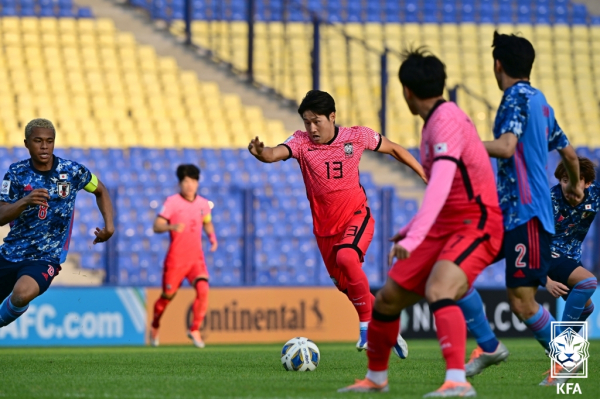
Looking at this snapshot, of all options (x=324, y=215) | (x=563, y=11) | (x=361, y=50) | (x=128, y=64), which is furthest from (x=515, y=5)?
(x=324, y=215)

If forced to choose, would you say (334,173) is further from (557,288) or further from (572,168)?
(572,168)

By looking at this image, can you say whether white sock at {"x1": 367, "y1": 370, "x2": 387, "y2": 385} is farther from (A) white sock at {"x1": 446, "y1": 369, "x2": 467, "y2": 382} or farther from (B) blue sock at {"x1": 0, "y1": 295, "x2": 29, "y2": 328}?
(B) blue sock at {"x1": 0, "y1": 295, "x2": 29, "y2": 328}

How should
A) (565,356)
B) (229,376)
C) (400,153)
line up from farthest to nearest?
(400,153)
(229,376)
(565,356)

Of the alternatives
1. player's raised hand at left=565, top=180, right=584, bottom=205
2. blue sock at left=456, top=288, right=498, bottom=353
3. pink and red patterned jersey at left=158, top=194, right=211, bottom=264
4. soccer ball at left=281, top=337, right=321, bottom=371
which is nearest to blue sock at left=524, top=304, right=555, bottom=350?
blue sock at left=456, top=288, right=498, bottom=353

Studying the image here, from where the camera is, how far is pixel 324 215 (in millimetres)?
8750

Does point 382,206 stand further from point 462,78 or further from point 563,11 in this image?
point 563,11

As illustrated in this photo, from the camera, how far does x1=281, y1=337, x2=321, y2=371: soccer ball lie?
796cm

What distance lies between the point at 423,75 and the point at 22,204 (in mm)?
3475

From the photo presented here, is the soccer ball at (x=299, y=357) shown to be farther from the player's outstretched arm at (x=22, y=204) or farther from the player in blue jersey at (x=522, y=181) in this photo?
the player's outstretched arm at (x=22, y=204)

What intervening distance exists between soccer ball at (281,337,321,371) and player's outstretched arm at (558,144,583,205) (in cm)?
244

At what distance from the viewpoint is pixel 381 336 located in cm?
574

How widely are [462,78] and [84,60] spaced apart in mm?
7686

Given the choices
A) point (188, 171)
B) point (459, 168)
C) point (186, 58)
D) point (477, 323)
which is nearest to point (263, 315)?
point (188, 171)

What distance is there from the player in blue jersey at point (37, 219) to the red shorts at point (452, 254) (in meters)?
3.47
